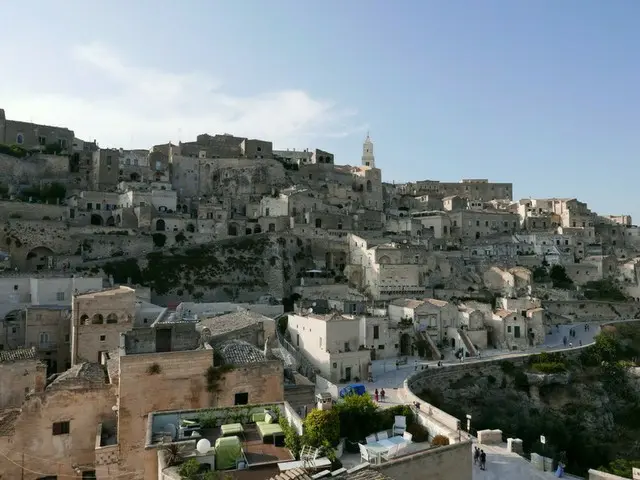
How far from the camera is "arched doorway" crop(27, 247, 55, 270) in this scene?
4694 centimetres

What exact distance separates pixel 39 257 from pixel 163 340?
36.3m

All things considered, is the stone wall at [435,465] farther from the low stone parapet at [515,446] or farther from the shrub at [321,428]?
the low stone parapet at [515,446]

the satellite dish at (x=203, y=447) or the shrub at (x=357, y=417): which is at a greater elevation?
the satellite dish at (x=203, y=447)

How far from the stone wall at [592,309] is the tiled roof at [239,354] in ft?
138

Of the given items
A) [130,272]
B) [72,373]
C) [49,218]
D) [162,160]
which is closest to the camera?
[72,373]

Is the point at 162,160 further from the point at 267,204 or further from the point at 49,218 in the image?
the point at 49,218

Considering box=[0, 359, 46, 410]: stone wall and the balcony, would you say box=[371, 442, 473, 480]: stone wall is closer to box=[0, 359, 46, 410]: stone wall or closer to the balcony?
box=[0, 359, 46, 410]: stone wall

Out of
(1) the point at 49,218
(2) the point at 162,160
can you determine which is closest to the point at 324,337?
(1) the point at 49,218

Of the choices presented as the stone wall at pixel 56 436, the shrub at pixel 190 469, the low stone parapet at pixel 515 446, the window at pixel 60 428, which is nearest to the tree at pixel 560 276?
the low stone parapet at pixel 515 446

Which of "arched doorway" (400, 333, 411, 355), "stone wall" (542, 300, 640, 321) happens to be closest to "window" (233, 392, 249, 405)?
"arched doorway" (400, 333, 411, 355)

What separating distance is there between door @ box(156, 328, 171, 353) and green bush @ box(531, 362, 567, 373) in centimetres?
2921

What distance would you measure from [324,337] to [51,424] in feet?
58.2

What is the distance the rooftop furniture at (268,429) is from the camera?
11391mm

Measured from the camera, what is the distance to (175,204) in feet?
199
